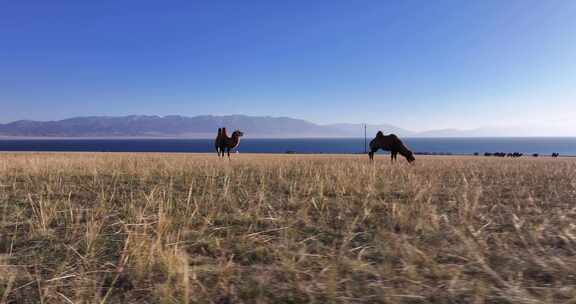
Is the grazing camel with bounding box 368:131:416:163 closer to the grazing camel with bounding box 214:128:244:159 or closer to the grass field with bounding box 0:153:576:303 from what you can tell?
the grazing camel with bounding box 214:128:244:159

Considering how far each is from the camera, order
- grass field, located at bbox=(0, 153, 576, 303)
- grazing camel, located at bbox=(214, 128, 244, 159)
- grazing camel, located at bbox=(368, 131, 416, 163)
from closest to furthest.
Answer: grass field, located at bbox=(0, 153, 576, 303) → grazing camel, located at bbox=(368, 131, 416, 163) → grazing camel, located at bbox=(214, 128, 244, 159)

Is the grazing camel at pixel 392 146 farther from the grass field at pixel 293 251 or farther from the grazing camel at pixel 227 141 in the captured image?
the grass field at pixel 293 251

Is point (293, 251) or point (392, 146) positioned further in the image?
point (392, 146)

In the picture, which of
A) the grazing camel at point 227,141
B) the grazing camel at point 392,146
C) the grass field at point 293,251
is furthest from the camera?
the grazing camel at point 227,141

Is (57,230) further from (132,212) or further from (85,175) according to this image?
(85,175)

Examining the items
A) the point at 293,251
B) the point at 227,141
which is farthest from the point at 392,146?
the point at 293,251

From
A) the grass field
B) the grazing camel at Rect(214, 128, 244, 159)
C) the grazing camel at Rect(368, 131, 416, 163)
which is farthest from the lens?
the grazing camel at Rect(214, 128, 244, 159)

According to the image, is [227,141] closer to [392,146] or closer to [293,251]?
[392,146]

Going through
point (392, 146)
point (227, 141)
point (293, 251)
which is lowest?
point (293, 251)

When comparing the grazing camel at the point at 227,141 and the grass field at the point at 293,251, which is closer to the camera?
the grass field at the point at 293,251

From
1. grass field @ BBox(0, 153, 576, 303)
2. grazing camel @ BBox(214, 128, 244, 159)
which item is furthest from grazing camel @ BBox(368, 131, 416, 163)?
grass field @ BBox(0, 153, 576, 303)

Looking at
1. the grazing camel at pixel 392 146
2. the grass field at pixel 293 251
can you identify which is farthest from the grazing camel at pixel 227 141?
the grass field at pixel 293 251

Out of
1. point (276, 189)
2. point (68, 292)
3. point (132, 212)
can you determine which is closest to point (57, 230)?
point (132, 212)

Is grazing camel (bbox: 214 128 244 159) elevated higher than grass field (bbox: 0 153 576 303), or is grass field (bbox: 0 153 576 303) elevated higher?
grazing camel (bbox: 214 128 244 159)
